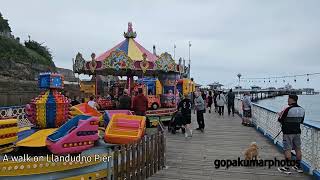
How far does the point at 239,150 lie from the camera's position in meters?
9.86

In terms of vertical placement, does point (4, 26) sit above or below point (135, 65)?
above

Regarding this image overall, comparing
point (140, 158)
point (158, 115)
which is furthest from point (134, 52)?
point (140, 158)

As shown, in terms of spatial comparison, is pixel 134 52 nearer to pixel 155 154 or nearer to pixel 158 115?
pixel 158 115

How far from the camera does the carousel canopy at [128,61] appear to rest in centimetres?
1458

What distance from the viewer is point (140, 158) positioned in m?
6.72

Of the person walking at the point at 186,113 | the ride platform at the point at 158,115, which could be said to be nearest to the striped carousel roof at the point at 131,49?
the ride platform at the point at 158,115

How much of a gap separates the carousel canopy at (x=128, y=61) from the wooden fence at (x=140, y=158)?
23.2ft

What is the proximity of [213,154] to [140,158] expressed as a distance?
3.13 meters

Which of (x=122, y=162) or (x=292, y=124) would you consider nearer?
(x=122, y=162)

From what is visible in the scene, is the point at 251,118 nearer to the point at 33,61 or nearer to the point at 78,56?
the point at 78,56

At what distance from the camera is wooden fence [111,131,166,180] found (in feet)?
19.7

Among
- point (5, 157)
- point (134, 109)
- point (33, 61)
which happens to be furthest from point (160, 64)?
point (33, 61)

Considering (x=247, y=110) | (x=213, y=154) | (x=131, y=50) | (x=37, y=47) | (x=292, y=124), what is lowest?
(x=213, y=154)

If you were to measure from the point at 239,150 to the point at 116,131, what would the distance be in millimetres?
3848
